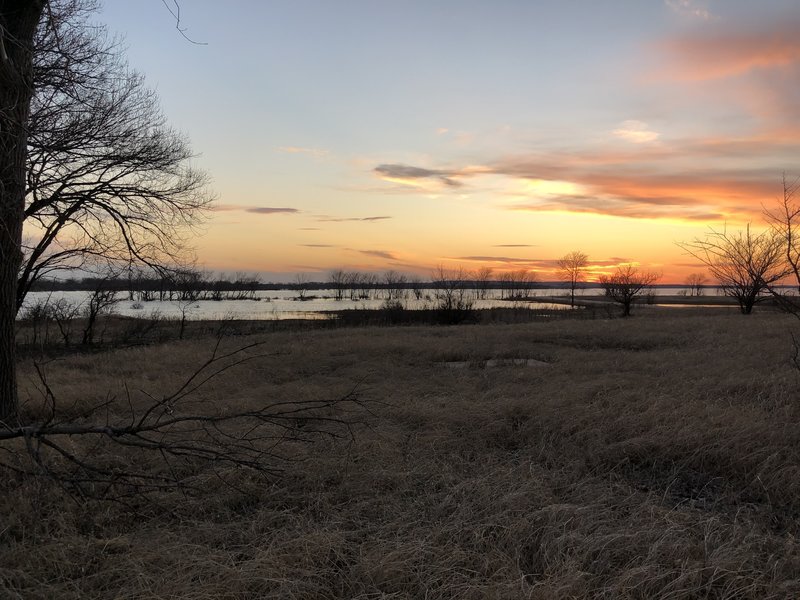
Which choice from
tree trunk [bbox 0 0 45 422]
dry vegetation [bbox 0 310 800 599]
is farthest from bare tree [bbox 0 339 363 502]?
tree trunk [bbox 0 0 45 422]

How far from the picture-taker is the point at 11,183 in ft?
18.2

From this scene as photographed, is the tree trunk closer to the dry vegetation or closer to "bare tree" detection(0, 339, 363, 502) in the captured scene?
"bare tree" detection(0, 339, 363, 502)

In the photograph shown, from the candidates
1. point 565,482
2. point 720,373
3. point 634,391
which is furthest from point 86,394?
point 720,373

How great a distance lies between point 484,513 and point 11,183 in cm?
601

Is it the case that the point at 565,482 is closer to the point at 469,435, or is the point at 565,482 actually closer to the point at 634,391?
the point at 469,435

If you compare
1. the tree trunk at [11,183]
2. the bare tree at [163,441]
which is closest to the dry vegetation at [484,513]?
the bare tree at [163,441]

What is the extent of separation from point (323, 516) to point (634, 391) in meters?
6.18

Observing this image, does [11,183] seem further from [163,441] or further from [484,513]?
[484,513]

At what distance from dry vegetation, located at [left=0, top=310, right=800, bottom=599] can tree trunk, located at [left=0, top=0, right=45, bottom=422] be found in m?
2.46

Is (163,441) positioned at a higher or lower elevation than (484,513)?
higher

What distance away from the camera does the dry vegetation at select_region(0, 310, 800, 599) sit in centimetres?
309

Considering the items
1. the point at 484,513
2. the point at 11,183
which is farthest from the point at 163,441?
the point at 11,183

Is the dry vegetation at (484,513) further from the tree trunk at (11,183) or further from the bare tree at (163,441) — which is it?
the tree trunk at (11,183)

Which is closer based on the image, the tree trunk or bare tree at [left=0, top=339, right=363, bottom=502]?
bare tree at [left=0, top=339, right=363, bottom=502]
